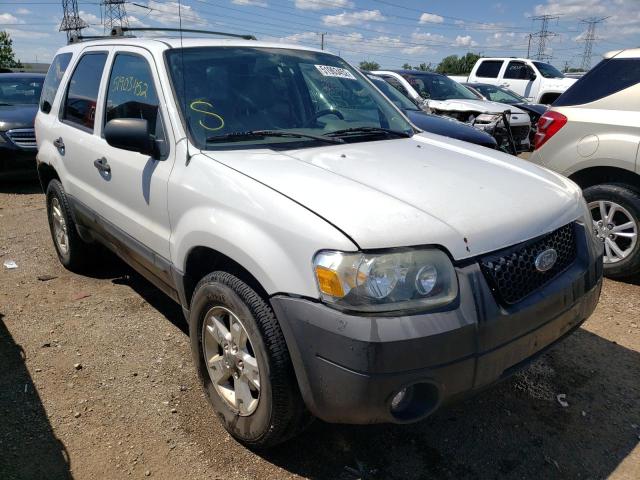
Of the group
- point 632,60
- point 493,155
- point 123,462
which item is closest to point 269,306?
point 123,462

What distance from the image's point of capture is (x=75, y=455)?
2473 mm

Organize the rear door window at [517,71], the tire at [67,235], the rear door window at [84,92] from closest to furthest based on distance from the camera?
the rear door window at [84,92], the tire at [67,235], the rear door window at [517,71]

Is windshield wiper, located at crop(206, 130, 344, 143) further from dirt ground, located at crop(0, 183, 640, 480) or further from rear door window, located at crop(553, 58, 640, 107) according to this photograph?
rear door window, located at crop(553, 58, 640, 107)

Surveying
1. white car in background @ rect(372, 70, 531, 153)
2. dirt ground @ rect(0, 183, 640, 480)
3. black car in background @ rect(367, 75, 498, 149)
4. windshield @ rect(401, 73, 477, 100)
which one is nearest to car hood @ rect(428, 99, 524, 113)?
white car in background @ rect(372, 70, 531, 153)

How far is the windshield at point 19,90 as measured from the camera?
354 inches

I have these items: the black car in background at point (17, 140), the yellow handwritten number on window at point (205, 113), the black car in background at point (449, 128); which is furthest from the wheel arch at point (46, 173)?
the black car in background at point (17, 140)

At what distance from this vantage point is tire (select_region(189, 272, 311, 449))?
2094mm

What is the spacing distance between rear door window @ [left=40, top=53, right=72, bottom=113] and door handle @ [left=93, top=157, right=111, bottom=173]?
1.32 metres

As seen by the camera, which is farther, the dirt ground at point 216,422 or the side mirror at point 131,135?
the side mirror at point 131,135

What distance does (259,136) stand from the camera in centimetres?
274

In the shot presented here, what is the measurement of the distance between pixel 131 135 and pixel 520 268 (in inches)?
75.2

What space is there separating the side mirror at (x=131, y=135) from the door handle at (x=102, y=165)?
1.98 ft

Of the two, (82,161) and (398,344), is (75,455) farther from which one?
(82,161)

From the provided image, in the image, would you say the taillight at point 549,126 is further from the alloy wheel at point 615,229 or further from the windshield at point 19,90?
the windshield at point 19,90
